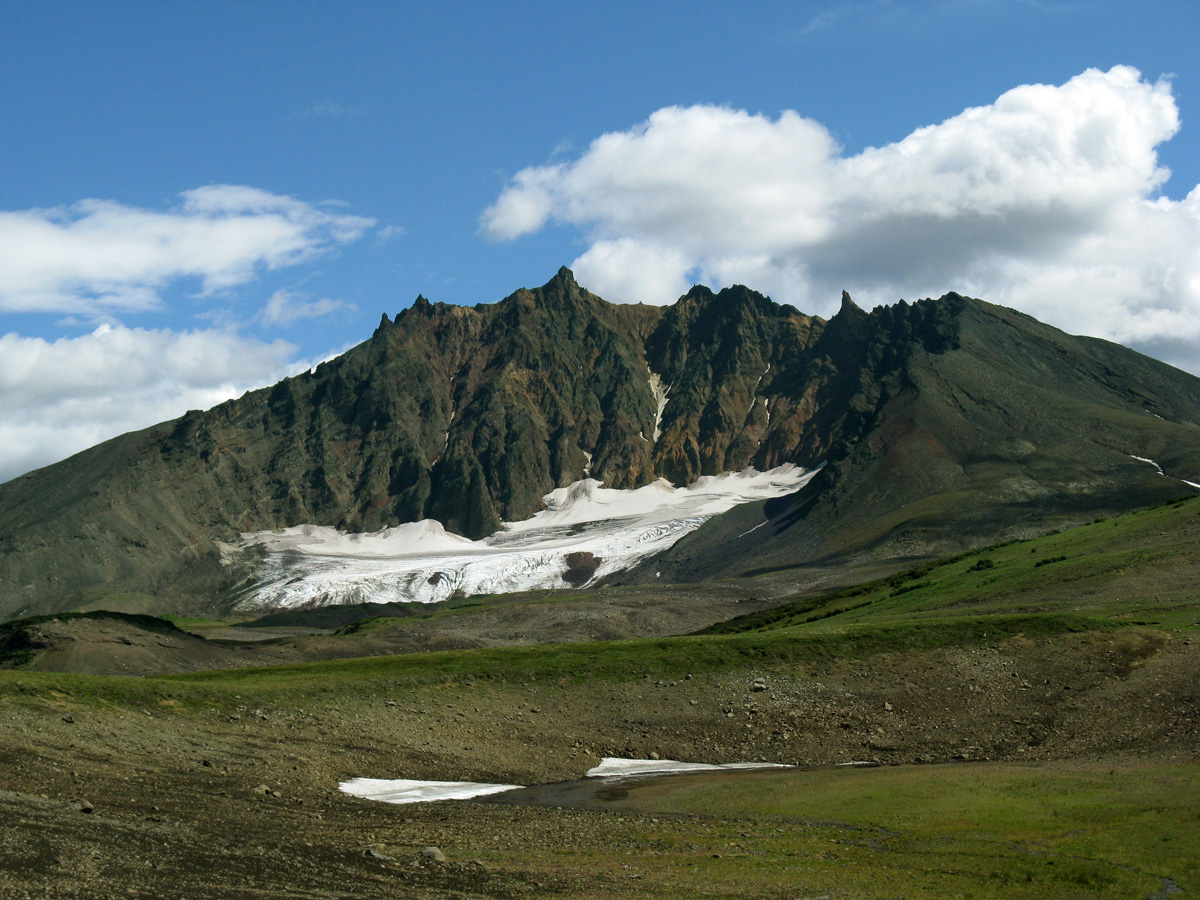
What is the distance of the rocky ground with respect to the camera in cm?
2327

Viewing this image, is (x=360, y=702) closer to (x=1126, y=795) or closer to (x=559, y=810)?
(x=559, y=810)

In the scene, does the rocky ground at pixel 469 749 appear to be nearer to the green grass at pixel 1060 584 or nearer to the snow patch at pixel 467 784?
the snow patch at pixel 467 784

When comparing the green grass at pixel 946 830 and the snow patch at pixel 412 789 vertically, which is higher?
the snow patch at pixel 412 789

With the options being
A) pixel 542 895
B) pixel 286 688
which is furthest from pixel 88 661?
pixel 542 895

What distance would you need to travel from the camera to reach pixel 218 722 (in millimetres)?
42875

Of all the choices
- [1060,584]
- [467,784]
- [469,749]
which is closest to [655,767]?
[469,749]

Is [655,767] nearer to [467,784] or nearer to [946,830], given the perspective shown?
[467,784]

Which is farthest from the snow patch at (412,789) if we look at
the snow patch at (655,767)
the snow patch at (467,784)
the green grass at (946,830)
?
the green grass at (946,830)

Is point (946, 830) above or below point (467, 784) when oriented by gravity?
below

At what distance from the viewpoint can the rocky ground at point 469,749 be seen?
23266 millimetres

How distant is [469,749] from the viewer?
4588 cm

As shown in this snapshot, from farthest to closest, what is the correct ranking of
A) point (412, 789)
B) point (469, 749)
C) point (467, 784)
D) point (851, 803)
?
point (469, 749), point (467, 784), point (412, 789), point (851, 803)

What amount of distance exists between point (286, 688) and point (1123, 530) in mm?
76036

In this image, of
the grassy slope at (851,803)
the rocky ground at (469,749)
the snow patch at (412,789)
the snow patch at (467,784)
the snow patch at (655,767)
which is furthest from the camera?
the snow patch at (655,767)
